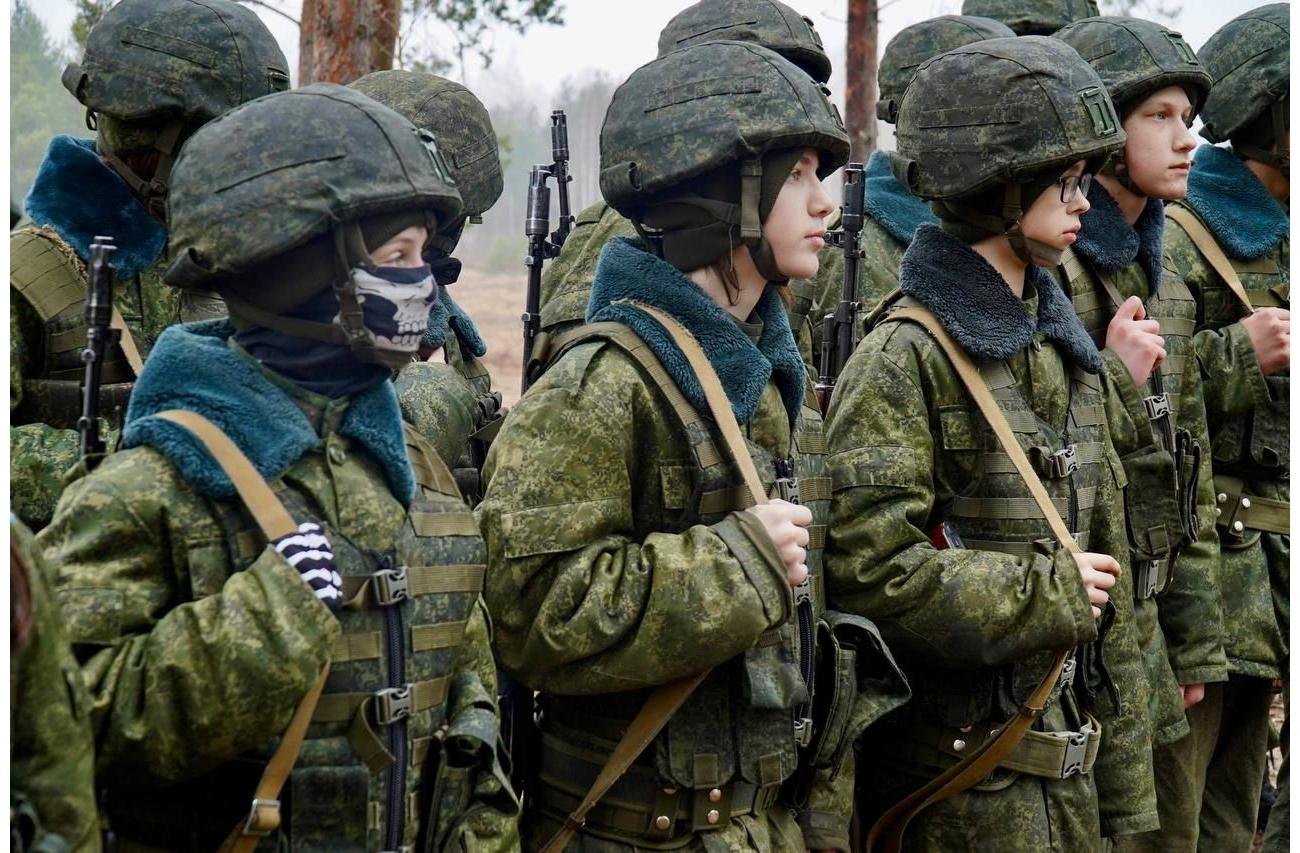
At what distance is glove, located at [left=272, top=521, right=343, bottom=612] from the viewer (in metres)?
3.43

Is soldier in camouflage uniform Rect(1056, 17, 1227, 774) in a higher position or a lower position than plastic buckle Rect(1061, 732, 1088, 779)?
higher

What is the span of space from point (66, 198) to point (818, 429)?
243 centimetres

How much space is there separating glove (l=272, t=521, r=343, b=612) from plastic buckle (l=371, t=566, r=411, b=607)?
0.48ft

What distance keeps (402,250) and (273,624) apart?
0.96 metres

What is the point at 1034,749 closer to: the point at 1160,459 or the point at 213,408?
the point at 1160,459

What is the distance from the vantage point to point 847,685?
15.7 ft

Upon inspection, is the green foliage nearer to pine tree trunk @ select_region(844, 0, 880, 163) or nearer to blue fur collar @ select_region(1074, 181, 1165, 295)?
pine tree trunk @ select_region(844, 0, 880, 163)

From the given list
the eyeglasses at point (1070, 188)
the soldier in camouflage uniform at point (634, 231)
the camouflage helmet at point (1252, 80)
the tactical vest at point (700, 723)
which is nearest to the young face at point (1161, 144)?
the camouflage helmet at point (1252, 80)

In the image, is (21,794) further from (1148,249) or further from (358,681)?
(1148,249)

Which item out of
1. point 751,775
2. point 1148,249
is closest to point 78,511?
point 751,775

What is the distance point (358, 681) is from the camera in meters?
3.64

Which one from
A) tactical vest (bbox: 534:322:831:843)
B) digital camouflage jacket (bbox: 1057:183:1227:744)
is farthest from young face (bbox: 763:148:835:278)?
digital camouflage jacket (bbox: 1057:183:1227:744)

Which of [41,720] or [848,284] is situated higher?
[848,284]

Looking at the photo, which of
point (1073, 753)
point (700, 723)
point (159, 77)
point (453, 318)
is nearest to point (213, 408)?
point (700, 723)
